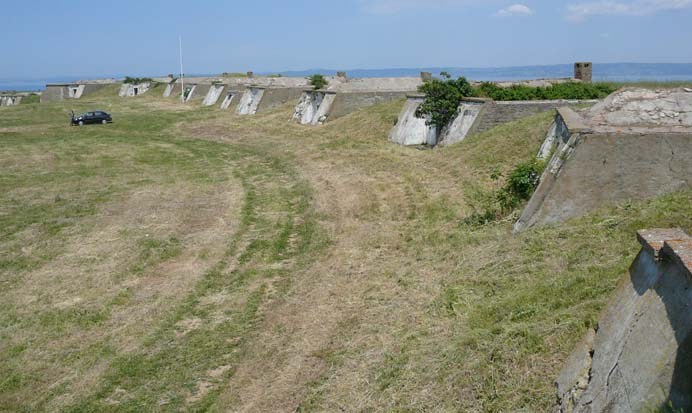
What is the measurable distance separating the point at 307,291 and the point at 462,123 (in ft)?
44.9

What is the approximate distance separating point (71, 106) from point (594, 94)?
183 ft

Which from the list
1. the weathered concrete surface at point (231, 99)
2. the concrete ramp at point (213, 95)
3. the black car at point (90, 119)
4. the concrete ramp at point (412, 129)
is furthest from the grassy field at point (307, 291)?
the concrete ramp at point (213, 95)

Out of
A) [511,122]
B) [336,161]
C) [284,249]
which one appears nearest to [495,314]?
[284,249]

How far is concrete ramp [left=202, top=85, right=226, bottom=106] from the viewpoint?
181ft

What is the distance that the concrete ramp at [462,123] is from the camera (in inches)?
839

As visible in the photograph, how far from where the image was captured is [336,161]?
22.7 meters

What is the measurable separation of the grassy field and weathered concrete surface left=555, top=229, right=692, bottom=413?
0.46 m

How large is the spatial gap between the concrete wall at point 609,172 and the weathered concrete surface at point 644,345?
4864mm

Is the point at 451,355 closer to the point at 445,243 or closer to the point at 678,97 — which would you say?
the point at 445,243

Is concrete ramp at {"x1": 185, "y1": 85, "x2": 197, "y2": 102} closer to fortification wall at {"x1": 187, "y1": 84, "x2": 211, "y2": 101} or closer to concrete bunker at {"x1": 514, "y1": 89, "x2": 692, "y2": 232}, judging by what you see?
fortification wall at {"x1": 187, "y1": 84, "x2": 211, "y2": 101}

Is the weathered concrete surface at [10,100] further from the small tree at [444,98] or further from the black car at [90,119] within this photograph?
the small tree at [444,98]

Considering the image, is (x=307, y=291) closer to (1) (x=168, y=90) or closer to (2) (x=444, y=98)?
(2) (x=444, y=98)

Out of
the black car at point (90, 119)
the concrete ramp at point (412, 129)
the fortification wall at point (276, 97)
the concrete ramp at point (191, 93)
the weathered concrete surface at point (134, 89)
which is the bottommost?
the concrete ramp at point (412, 129)

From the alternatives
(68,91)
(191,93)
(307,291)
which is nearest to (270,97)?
(191,93)
